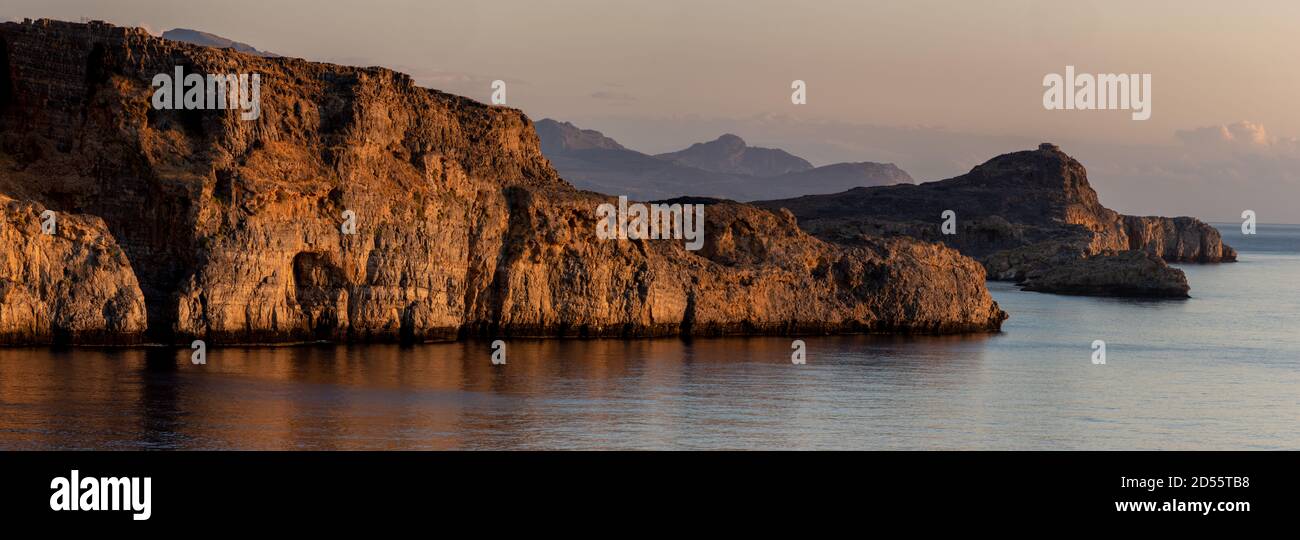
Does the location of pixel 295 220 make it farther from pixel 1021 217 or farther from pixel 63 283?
pixel 1021 217

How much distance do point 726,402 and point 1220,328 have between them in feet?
157

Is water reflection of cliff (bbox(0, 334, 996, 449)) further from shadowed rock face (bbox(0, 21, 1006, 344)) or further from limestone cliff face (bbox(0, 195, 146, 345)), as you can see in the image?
shadowed rock face (bbox(0, 21, 1006, 344))

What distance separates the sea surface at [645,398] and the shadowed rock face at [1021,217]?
72.7 metres

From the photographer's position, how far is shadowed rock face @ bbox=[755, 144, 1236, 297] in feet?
470

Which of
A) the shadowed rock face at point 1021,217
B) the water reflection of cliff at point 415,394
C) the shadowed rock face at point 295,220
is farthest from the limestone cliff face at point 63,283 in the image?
the shadowed rock face at point 1021,217

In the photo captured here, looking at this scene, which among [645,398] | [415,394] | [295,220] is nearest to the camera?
[415,394]

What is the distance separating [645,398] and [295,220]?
14.6 meters

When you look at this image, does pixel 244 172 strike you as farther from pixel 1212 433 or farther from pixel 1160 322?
pixel 1160 322

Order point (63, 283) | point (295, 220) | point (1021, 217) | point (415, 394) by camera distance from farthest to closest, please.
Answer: point (1021, 217)
point (295, 220)
point (63, 283)
point (415, 394)

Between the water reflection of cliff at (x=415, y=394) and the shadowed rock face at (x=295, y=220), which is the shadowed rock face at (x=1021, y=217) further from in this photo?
the water reflection of cliff at (x=415, y=394)

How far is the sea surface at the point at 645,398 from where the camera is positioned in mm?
32594

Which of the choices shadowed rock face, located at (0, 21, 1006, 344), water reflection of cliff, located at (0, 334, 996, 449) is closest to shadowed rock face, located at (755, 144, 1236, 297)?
shadowed rock face, located at (0, 21, 1006, 344)

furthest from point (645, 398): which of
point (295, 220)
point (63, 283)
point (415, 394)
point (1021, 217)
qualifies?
point (1021, 217)

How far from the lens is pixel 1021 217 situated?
566 ft
